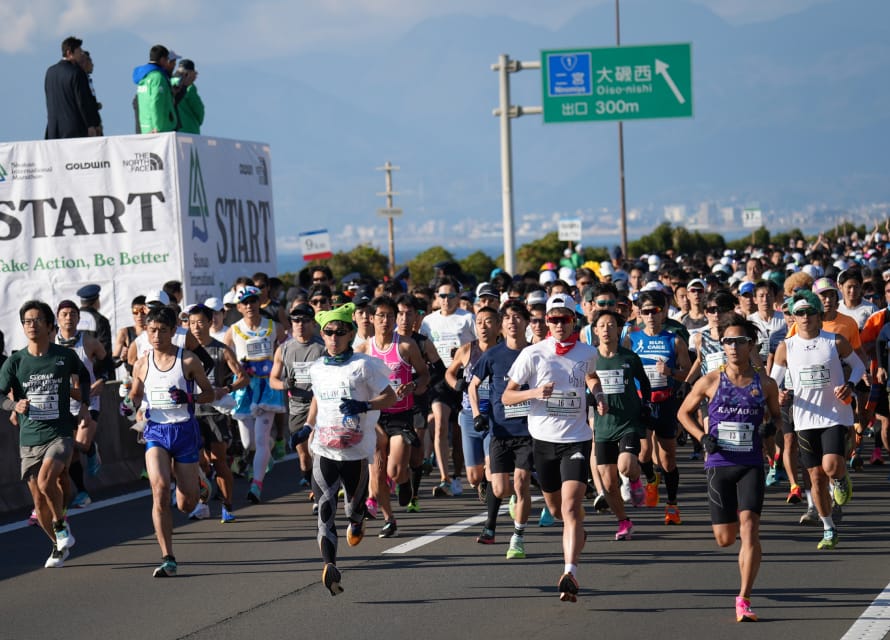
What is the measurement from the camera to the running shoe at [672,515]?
1164 centimetres

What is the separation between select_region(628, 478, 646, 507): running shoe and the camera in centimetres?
1152

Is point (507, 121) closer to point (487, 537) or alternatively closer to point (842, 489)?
point (487, 537)

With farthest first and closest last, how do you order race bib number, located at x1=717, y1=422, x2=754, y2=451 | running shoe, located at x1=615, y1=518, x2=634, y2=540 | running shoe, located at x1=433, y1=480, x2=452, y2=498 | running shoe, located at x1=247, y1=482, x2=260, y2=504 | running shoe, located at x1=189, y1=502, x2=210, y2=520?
running shoe, located at x1=433, y1=480, x2=452, y2=498
running shoe, located at x1=247, y1=482, x2=260, y2=504
running shoe, located at x1=189, y1=502, x2=210, y2=520
running shoe, located at x1=615, y1=518, x2=634, y2=540
race bib number, located at x1=717, y1=422, x2=754, y2=451

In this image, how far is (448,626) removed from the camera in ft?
26.5

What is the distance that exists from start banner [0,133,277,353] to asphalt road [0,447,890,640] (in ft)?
19.7

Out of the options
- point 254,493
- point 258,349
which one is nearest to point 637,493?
point 254,493

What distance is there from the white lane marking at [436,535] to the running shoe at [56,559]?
2.37 metres

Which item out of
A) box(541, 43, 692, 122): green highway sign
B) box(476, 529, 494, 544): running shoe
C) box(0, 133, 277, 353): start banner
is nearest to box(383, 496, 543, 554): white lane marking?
box(476, 529, 494, 544): running shoe

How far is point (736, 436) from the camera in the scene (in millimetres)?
8523

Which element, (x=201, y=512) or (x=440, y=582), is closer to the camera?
(x=440, y=582)

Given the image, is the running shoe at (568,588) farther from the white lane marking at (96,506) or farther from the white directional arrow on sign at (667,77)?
the white directional arrow on sign at (667,77)

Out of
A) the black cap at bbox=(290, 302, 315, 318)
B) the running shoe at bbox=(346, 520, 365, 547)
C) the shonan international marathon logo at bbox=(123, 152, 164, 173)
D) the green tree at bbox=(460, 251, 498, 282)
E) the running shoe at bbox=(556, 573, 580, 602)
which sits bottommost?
the running shoe at bbox=(556, 573, 580, 602)

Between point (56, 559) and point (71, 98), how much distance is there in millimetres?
9805

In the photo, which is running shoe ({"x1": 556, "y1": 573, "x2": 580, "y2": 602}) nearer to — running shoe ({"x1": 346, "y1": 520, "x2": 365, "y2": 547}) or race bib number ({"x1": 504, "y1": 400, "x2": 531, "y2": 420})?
running shoe ({"x1": 346, "y1": 520, "x2": 365, "y2": 547})
